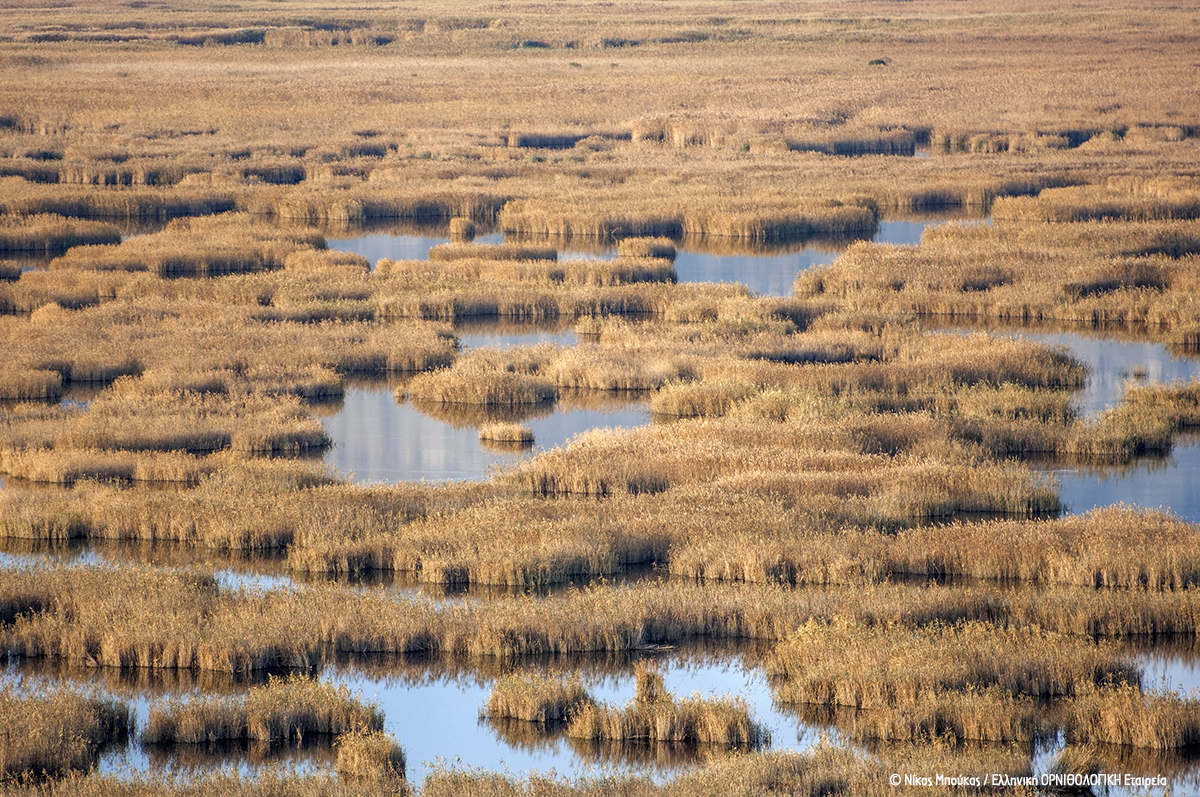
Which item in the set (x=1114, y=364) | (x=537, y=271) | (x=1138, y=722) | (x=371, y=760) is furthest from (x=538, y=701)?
(x=537, y=271)

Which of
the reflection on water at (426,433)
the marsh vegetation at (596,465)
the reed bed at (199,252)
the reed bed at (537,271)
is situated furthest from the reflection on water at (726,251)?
the reflection on water at (426,433)

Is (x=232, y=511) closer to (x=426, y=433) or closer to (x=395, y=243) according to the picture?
(x=426, y=433)

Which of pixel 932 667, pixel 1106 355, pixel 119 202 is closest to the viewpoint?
pixel 932 667

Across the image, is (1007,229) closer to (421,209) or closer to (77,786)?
(421,209)

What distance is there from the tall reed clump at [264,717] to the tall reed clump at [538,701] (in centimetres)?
99

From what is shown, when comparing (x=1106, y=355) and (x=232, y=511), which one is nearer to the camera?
(x=232, y=511)

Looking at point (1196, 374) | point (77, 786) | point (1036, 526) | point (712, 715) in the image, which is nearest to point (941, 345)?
point (1196, 374)

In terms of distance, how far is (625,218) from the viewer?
43.2 metres

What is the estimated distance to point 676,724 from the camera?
1198cm

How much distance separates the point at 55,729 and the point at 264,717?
58.7 inches

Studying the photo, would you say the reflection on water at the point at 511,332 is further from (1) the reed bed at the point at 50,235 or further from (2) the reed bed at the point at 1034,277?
(1) the reed bed at the point at 50,235

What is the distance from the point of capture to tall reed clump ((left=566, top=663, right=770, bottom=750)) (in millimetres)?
11906

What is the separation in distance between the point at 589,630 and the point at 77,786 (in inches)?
197

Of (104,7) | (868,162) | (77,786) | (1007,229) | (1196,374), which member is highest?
(104,7)
